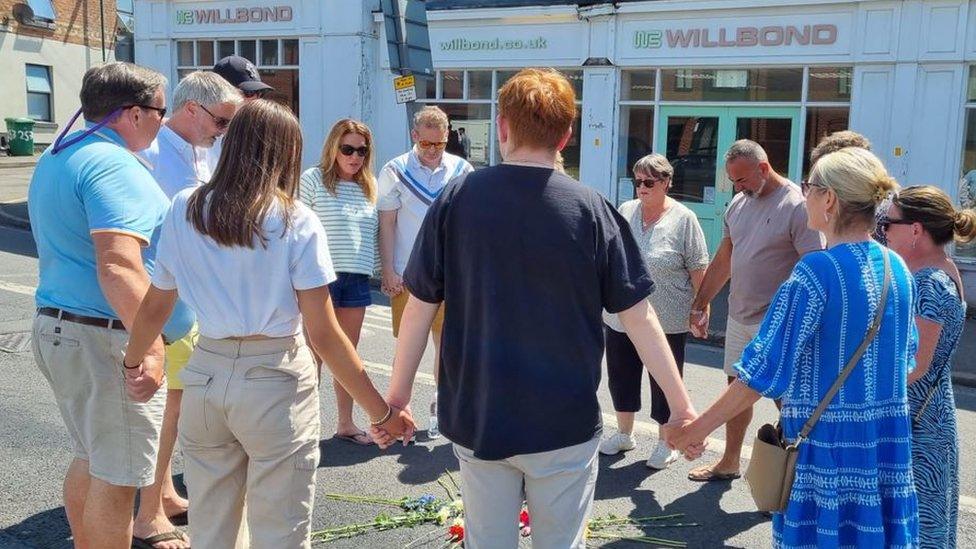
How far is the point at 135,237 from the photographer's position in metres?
2.98

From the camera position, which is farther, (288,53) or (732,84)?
(288,53)

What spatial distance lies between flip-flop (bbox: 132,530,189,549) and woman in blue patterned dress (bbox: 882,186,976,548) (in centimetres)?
289

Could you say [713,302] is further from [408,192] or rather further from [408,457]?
[408,457]

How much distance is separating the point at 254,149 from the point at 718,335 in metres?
6.95

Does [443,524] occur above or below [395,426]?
below

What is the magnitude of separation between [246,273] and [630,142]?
11330 mm

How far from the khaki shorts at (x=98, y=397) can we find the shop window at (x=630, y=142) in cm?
1078

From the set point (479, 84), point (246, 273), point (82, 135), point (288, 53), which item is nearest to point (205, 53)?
point (288, 53)

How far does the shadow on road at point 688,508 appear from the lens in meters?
4.19

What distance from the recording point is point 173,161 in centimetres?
388

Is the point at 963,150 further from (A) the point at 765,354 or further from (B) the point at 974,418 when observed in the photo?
(A) the point at 765,354

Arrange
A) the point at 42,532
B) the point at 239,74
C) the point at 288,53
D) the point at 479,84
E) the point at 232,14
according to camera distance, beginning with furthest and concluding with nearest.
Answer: the point at 232,14, the point at 288,53, the point at 479,84, the point at 239,74, the point at 42,532

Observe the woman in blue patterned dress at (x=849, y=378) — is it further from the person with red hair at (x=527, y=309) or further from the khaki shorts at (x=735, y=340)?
the khaki shorts at (x=735, y=340)

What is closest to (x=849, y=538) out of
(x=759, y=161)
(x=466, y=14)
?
(x=759, y=161)
